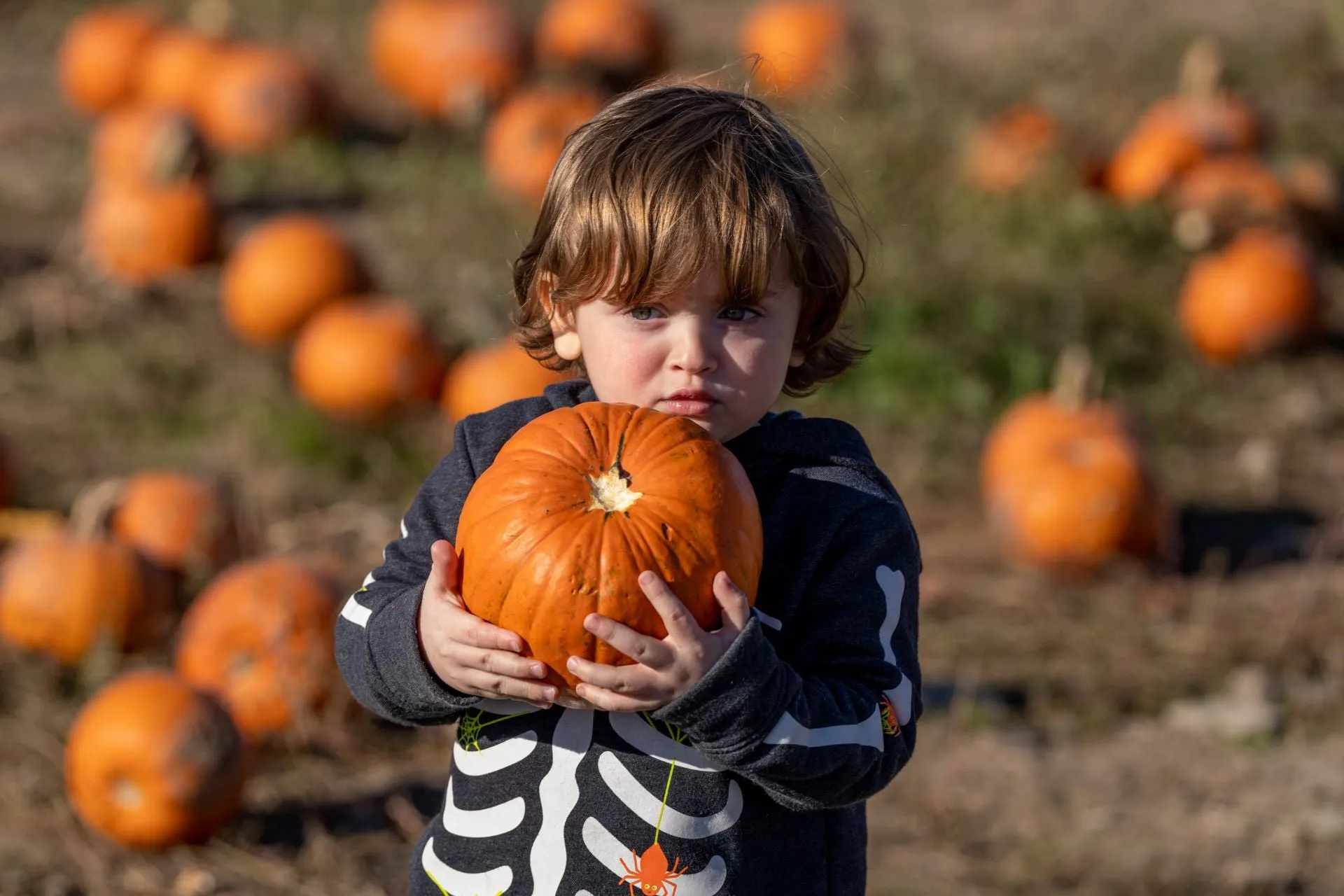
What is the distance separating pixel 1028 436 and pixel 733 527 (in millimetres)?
4727

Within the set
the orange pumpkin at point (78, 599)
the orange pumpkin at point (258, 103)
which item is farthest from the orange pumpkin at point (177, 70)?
the orange pumpkin at point (78, 599)

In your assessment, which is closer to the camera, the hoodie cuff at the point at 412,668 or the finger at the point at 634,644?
the finger at the point at 634,644

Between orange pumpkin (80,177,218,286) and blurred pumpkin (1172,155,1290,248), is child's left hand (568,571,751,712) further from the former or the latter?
blurred pumpkin (1172,155,1290,248)

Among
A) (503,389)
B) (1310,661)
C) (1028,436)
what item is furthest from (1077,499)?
(503,389)

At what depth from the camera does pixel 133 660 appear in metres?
5.86

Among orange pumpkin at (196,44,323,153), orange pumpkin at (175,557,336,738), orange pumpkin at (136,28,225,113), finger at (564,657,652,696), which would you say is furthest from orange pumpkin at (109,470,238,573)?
orange pumpkin at (136,28,225,113)

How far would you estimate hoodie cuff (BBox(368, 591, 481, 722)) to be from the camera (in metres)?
2.45

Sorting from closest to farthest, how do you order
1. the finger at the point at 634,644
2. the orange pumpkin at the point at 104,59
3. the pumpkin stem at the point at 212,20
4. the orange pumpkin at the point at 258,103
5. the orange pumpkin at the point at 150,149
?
the finger at the point at 634,644 < the orange pumpkin at the point at 150,149 < the orange pumpkin at the point at 258,103 < the pumpkin stem at the point at 212,20 < the orange pumpkin at the point at 104,59

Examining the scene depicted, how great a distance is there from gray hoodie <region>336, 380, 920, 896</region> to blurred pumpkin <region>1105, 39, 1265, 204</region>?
7.15 meters

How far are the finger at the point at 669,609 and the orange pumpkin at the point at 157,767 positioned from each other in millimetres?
2956

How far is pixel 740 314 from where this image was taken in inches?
101

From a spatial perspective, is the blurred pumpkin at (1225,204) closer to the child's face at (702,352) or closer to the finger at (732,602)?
the child's face at (702,352)

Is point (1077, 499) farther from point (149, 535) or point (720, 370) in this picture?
point (720, 370)

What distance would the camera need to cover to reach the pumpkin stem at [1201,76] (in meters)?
9.66
